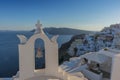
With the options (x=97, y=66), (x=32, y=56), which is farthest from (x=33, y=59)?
(x=97, y=66)

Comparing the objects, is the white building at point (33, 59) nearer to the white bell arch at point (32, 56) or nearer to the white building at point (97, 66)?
the white bell arch at point (32, 56)

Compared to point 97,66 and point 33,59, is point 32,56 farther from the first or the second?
point 97,66

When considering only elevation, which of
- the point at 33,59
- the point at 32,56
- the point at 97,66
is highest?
the point at 32,56

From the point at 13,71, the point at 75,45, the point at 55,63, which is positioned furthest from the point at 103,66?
the point at 75,45

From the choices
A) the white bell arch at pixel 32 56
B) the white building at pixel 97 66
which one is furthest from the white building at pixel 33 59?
the white building at pixel 97 66

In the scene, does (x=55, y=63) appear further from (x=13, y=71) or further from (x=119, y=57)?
(x=13, y=71)

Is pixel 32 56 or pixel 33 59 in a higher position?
pixel 32 56

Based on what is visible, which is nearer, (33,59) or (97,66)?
(33,59)

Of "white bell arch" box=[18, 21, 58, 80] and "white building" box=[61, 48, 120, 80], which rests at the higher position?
"white bell arch" box=[18, 21, 58, 80]

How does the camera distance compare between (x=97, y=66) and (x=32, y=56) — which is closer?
(x=32, y=56)

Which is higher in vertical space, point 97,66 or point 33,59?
point 33,59

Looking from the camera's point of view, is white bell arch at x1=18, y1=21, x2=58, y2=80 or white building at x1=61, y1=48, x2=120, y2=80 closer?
white bell arch at x1=18, y1=21, x2=58, y2=80

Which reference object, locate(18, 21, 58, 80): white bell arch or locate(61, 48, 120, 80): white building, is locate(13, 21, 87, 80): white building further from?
locate(61, 48, 120, 80): white building

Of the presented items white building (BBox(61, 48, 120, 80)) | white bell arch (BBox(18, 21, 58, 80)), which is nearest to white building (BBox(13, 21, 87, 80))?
white bell arch (BBox(18, 21, 58, 80))
